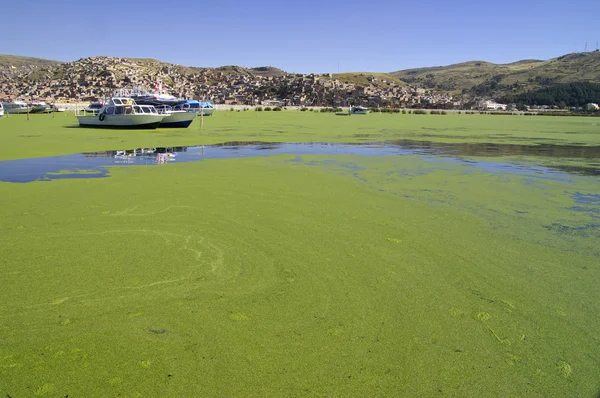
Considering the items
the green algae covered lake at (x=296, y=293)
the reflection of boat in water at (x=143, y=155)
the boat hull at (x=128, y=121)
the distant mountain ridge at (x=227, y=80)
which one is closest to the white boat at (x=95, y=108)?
the boat hull at (x=128, y=121)

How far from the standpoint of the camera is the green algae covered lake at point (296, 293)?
206 centimetres

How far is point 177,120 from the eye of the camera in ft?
61.8

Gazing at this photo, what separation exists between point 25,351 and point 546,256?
3.70 meters

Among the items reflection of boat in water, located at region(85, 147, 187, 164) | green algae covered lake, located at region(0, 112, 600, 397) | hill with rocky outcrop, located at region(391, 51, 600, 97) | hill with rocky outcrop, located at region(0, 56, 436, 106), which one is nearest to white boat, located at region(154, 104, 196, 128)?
reflection of boat in water, located at region(85, 147, 187, 164)

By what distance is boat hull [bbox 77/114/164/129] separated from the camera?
694 inches

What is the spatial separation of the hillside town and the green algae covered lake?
61.8 m

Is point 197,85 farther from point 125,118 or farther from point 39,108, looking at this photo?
point 125,118

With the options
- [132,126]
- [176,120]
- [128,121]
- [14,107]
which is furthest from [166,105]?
[14,107]

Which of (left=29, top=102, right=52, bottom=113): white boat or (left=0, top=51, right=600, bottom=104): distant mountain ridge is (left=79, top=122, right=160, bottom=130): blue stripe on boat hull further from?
(left=0, top=51, right=600, bottom=104): distant mountain ridge

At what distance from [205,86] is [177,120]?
69263 millimetres

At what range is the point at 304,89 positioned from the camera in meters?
80.1

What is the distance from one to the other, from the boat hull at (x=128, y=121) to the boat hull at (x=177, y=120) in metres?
0.43

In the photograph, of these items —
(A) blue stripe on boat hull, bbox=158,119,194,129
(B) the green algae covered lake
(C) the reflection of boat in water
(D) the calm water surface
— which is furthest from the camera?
(A) blue stripe on boat hull, bbox=158,119,194,129

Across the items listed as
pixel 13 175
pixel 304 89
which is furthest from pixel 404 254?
pixel 304 89
